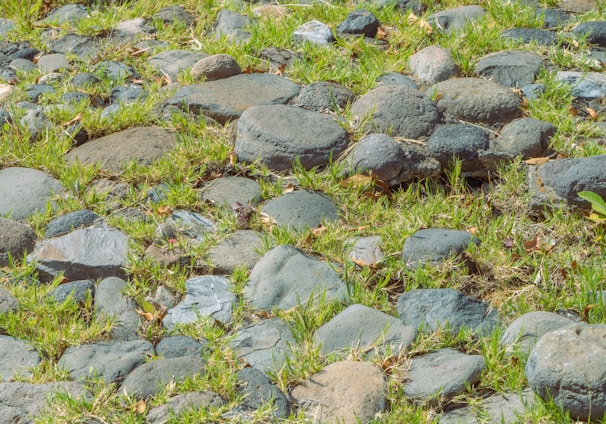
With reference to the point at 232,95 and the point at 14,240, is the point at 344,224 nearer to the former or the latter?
the point at 232,95

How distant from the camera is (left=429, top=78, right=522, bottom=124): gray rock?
4508 mm

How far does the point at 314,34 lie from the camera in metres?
5.30

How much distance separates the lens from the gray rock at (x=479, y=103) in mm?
4508

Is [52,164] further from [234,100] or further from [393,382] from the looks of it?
[393,382]

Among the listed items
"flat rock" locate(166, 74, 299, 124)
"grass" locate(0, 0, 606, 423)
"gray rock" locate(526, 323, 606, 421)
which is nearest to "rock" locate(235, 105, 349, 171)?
"grass" locate(0, 0, 606, 423)

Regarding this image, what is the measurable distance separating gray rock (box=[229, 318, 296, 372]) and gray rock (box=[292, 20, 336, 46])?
7.33 feet

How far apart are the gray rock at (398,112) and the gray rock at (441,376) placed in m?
1.42

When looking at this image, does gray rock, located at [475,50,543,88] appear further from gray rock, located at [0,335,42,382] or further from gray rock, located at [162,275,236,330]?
gray rock, located at [0,335,42,382]

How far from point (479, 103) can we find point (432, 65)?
47 centimetres

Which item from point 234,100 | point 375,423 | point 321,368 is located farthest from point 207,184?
point 375,423

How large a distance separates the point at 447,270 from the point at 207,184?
1219 millimetres

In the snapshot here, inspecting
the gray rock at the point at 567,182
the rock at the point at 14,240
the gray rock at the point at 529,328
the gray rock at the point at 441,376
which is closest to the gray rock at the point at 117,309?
the rock at the point at 14,240

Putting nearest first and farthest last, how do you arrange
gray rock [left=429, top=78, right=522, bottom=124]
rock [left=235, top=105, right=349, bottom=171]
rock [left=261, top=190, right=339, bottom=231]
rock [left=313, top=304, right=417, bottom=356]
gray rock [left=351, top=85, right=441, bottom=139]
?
rock [left=313, top=304, right=417, bottom=356] → rock [left=261, top=190, right=339, bottom=231] → rock [left=235, top=105, right=349, bottom=171] → gray rock [left=351, top=85, right=441, bottom=139] → gray rock [left=429, top=78, right=522, bottom=124]

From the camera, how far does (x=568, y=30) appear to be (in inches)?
207
